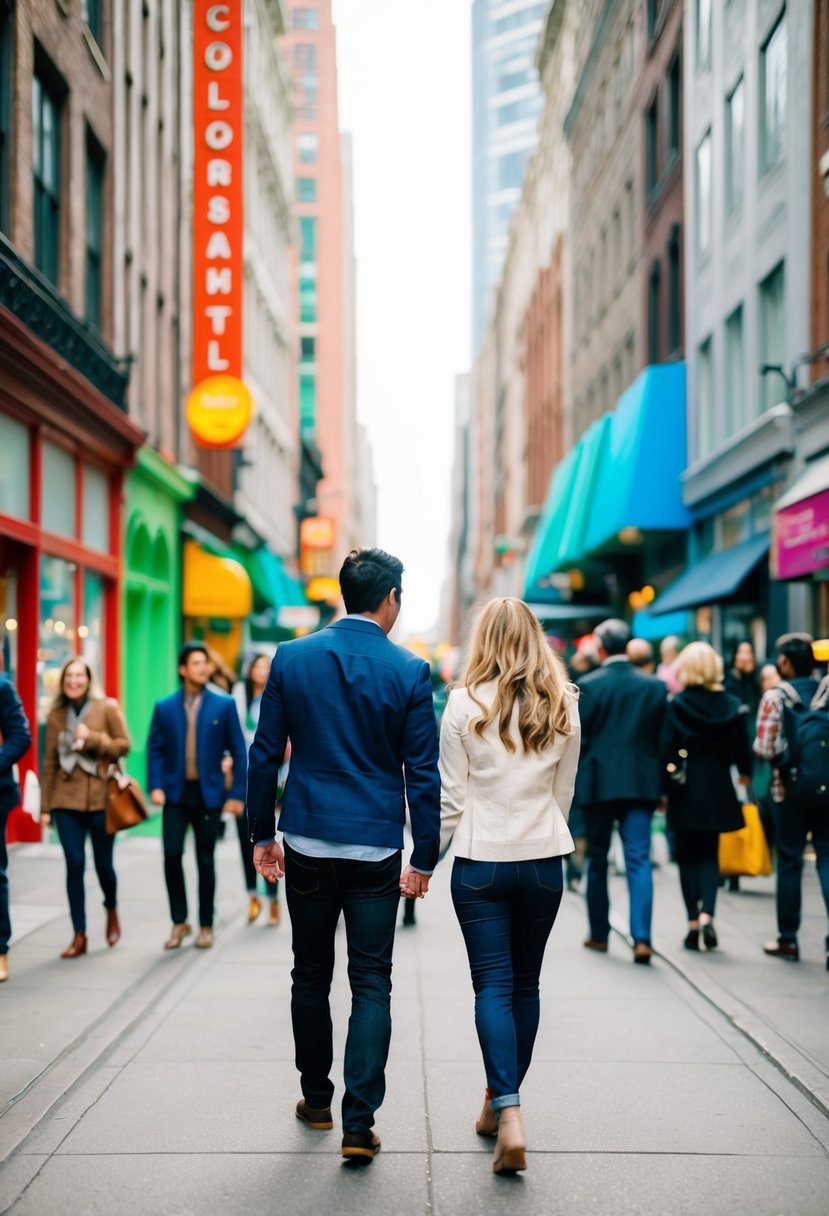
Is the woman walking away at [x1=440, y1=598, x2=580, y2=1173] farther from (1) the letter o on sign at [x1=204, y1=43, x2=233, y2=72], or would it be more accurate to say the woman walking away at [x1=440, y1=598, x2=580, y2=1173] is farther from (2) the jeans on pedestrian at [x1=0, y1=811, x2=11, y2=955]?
(1) the letter o on sign at [x1=204, y1=43, x2=233, y2=72]

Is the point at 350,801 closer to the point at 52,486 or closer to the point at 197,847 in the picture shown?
the point at 197,847

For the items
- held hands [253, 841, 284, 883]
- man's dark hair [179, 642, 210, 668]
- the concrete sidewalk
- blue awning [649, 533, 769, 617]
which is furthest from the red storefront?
held hands [253, 841, 284, 883]

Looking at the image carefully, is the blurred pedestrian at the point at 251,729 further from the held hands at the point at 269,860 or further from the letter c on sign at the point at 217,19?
the letter c on sign at the point at 217,19

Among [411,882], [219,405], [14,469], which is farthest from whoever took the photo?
[219,405]

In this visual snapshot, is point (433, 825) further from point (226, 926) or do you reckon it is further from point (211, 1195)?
point (226, 926)

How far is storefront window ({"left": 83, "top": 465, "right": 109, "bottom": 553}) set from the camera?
18578 mm

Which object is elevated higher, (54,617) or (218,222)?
(218,222)

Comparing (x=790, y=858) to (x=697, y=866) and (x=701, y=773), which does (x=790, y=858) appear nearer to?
(x=697, y=866)

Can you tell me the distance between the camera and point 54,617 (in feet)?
54.6

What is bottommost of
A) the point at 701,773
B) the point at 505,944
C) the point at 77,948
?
the point at 77,948

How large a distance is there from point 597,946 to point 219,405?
49.7ft

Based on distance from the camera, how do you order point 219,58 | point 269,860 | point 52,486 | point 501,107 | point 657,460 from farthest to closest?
point 501,107 < point 657,460 < point 219,58 < point 52,486 < point 269,860

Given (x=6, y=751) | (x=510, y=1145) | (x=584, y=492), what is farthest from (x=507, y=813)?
(x=584, y=492)

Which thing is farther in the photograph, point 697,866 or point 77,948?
point 697,866
